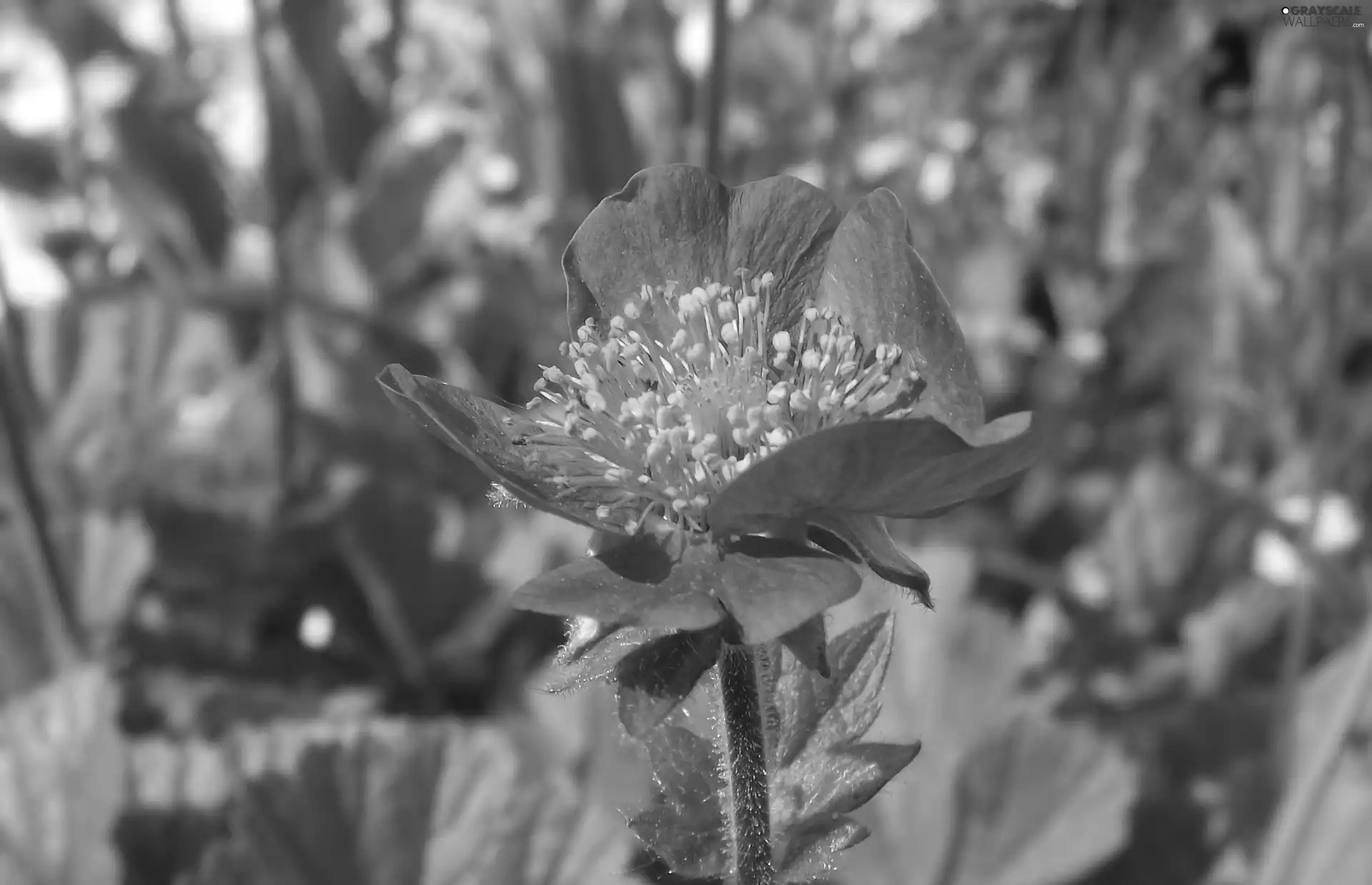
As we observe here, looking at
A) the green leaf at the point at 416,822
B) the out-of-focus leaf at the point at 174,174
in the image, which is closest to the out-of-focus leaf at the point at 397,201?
the out-of-focus leaf at the point at 174,174

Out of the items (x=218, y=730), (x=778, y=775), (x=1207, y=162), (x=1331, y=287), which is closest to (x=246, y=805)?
(x=218, y=730)

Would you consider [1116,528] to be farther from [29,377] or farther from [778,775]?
[29,377]

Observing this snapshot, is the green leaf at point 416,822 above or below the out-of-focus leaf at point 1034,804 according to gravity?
above

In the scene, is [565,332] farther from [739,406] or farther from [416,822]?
[739,406]

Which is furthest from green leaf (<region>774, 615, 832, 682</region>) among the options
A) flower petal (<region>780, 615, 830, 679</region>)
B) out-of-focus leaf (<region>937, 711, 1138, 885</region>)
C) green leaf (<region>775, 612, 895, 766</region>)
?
out-of-focus leaf (<region>937, 711, 1138, 885</region>)

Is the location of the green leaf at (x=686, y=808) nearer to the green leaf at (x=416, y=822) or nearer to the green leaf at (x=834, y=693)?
the green leaf at (x=834, y=693)

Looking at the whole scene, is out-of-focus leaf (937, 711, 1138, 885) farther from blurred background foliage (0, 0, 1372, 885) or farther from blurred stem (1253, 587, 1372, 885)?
blurred stem (1253, 587, 1372, 885)

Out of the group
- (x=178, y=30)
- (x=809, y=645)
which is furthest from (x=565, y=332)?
(x=809, y=645)
